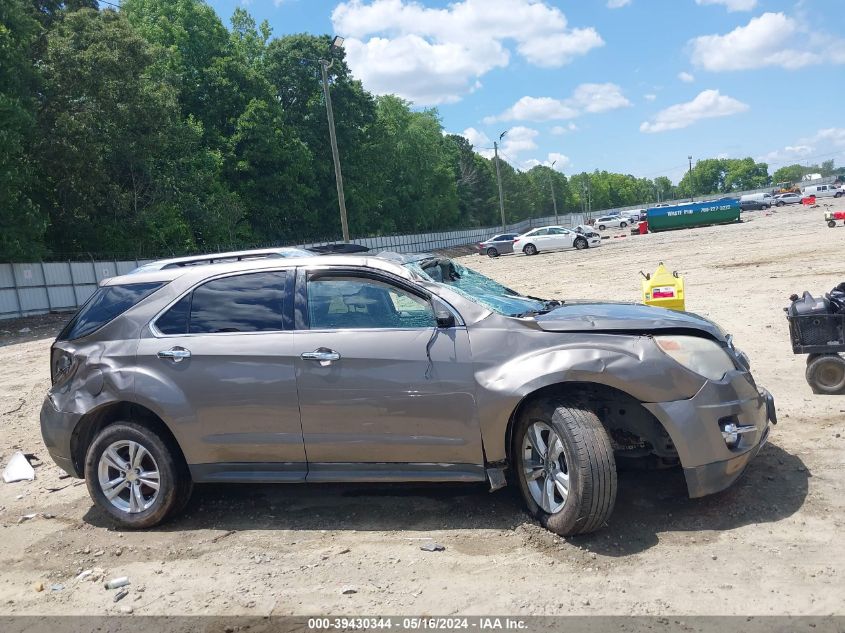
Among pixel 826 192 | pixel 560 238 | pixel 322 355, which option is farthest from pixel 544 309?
pixel 826 192

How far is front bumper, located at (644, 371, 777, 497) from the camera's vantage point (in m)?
3.83

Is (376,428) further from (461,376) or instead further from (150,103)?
(150,103)

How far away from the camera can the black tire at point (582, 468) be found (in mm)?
3744

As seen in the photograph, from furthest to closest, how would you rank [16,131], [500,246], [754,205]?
[754,205] → [500,246] → [16,131]

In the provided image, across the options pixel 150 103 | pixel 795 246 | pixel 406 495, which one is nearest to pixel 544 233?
pixel 795 246

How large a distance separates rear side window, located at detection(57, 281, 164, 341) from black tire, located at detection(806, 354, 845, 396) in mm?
5756

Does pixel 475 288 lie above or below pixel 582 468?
above

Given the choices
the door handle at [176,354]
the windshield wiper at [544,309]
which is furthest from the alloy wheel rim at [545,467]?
the door handle at [176,354]

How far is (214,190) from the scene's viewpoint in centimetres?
→ 3806

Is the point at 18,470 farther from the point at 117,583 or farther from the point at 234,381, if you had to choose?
the point at 234,381

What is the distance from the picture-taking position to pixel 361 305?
4449mm

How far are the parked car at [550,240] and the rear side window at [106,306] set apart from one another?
118 ft

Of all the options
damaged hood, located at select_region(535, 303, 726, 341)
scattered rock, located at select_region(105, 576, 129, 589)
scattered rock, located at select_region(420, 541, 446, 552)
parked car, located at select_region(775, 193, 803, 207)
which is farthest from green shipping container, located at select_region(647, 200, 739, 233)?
scattered rock, located at select_region(105, 576, 129, 589)

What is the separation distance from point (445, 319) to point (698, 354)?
152cm
